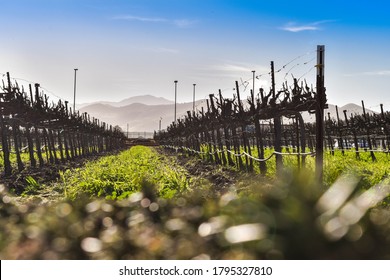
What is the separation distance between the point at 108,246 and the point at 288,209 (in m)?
1.08

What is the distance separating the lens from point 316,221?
206 cm

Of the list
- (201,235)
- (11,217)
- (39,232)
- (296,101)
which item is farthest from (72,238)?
(296,101)

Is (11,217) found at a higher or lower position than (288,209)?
lower

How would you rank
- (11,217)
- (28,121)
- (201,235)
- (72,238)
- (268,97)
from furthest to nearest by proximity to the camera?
(28,121) → (268,97) → (11,217) → (72,238) → (201,235)

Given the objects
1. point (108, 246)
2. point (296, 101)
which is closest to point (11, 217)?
point (108, 246)

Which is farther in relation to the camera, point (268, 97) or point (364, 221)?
point (268, 97)

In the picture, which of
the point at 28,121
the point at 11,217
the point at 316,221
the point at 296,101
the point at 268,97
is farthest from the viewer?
the point at 28,121

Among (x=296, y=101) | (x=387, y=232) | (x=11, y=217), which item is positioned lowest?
(x=11, y=217)
